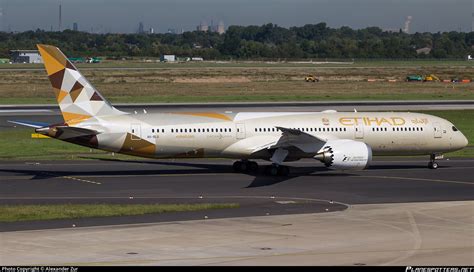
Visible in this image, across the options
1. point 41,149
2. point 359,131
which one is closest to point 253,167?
point 359,131

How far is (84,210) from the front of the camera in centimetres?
3950

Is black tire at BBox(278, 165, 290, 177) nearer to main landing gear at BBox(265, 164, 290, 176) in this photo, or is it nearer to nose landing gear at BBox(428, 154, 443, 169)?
main landing gear at BBox(265, 164, 290, 176)

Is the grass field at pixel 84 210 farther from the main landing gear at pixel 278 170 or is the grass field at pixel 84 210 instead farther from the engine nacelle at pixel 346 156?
the main landing gear at pixel 278 170

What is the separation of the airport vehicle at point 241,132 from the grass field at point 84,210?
9027 mm

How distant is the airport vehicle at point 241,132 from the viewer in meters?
50.3

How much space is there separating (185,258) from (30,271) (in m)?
5.48

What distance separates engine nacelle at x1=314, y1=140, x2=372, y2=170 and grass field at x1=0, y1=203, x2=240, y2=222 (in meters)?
10.4

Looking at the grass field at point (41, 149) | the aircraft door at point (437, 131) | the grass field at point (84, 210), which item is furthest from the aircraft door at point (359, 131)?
the grass field at point (84, 210)

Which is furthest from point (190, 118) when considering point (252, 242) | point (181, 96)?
point (181, 96)

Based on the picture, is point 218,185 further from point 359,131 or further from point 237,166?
point 359,131

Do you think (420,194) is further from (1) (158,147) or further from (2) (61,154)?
(2) (61,154)

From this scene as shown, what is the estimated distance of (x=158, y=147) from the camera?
51406mm

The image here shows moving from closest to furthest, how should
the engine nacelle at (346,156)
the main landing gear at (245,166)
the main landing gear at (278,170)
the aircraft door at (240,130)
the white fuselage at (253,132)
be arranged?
1. the engine nacelle at (346,156)
2. the white fuselage at (253,132)
3. the main landing gear at (278,170)
4. the aircraft door at (240,130)
5. the main landing gear at (245,166)

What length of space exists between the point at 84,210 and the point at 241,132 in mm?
15345
